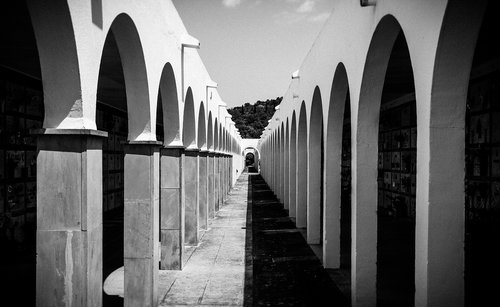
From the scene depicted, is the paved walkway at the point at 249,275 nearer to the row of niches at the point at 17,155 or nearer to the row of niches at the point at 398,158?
the row of niches at the point at 17,155

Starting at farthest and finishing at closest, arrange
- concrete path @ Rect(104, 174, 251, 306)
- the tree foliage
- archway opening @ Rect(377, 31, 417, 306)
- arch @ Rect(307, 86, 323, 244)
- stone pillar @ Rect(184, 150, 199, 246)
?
the tree foliage, stone pillar @ Rect(184, 150, 199, 246), arch @ Rect(307, 86, 323, 244), archway opening @ Rect(377, 31, 417, 306), concrete path @ Rect(104, 174, 251, 306)

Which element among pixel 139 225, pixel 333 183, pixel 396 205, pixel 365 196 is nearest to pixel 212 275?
pixel 139 225

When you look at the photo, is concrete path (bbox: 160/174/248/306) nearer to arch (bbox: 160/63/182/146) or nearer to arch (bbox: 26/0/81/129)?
arch (bbox: 160/63/182/146)

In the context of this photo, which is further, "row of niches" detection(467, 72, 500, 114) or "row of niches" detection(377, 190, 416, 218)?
"row of niches" detection(377, 190, 416, 218)

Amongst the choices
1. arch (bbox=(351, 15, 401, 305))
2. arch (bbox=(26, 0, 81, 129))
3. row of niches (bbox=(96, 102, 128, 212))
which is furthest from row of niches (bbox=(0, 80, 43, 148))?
arch (bbox=(351, 15, 401, 305))

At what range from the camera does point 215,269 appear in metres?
9.48

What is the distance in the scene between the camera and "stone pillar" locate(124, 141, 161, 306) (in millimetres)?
6703

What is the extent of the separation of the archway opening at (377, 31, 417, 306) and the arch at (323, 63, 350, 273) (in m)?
1.12

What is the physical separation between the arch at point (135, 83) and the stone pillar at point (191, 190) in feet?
15.0

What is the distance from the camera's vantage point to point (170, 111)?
29.7 ft

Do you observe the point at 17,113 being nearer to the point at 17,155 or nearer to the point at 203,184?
the point at 17,155

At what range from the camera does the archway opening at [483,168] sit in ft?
29.9

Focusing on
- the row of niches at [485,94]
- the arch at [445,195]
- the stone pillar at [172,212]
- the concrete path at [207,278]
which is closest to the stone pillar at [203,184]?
the concrete path at [207,278]

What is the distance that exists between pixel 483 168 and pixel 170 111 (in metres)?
7.63
